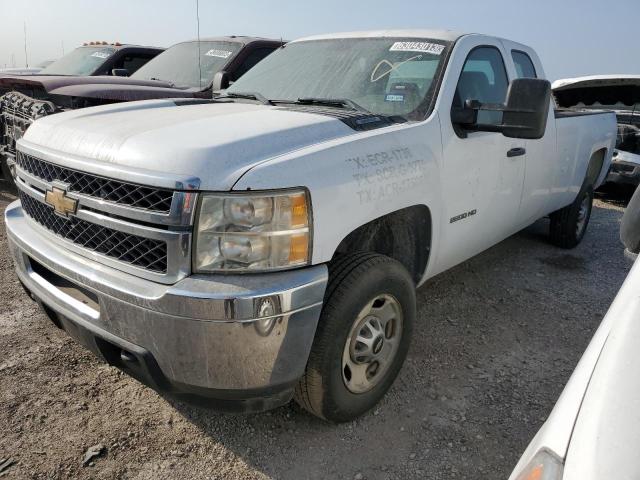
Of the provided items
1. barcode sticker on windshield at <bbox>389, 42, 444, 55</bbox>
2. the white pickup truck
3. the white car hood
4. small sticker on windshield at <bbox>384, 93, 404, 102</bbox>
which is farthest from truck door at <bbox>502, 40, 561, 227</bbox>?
the white car hood

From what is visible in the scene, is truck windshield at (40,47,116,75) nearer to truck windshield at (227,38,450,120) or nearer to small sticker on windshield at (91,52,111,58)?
small sticker on windshield at (91,52,111,58)

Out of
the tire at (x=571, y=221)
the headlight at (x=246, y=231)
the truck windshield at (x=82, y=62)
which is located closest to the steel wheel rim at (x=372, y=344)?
the headlight at (x=246, y=231)

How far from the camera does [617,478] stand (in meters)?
0.89

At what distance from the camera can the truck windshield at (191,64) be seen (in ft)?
21.6

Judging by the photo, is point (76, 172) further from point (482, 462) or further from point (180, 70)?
point (180, 70)

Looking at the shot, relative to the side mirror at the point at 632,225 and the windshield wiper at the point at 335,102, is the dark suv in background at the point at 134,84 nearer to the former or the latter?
the windshield wiper at the point at 335,102

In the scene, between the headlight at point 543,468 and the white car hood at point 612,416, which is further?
the headlight at point 543,468

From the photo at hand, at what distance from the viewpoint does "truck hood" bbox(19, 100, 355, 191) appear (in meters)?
1.97

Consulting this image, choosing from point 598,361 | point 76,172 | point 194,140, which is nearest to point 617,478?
point 598,361

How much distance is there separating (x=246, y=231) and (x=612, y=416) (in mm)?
1303

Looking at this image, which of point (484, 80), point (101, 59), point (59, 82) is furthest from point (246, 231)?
point (101, 59)

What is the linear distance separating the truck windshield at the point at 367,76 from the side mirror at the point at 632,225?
1.35 m

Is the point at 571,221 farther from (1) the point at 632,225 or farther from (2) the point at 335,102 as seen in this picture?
(1) the point at 632,225

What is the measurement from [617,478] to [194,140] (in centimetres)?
176
